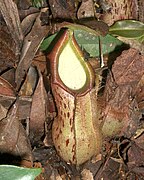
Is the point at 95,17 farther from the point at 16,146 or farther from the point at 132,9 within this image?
the point at 16,146

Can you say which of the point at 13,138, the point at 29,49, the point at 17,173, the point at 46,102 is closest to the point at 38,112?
the point at 46,102

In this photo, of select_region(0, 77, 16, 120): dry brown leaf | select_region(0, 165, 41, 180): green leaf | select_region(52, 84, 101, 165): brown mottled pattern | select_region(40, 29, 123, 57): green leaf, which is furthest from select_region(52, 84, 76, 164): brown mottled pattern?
select_region(0, 165, 41, 180): green leaf

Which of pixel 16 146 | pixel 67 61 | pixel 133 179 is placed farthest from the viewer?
pixel 133 179

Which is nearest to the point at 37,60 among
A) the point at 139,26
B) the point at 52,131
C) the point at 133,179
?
the point at 52,131

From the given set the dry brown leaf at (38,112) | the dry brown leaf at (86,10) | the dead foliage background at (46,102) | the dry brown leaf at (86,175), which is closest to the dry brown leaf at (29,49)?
the dead foliage background at (46,102)

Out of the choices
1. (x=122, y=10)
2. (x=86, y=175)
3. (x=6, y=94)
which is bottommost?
(x=86, y=175)

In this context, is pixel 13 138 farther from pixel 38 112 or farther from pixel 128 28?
pixel 128 28
